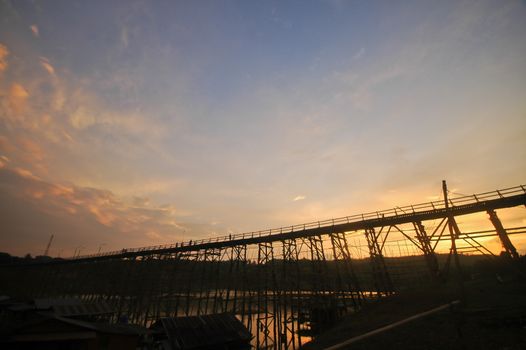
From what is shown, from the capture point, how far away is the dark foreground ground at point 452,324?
738 centimetres

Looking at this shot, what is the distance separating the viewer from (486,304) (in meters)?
10.4

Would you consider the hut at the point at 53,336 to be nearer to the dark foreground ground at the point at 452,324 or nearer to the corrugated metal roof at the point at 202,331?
the corrugated metal roof at the point at 202,331

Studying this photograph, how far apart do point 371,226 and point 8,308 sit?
1413 inches

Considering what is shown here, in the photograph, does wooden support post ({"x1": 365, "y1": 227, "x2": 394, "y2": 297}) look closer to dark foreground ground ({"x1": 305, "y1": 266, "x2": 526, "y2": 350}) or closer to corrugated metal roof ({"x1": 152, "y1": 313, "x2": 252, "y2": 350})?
dark foreground ground ({"x1": 305, "y1": 266, "x2": 526, "y2": 350})

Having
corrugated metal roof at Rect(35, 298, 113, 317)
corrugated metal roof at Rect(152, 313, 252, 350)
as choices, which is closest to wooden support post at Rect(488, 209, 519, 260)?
corrugated metal roof at Rect(152, 313, 252, 350)

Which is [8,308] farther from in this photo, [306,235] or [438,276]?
[438,276]

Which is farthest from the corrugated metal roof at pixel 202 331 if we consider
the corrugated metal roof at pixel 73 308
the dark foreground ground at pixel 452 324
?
the corrugated metal roof at pixel 73 308

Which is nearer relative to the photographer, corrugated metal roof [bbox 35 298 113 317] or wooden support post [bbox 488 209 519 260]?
wooden support post [bbox 488 209 519 260]

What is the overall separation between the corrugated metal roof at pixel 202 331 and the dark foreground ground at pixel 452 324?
7048 mm

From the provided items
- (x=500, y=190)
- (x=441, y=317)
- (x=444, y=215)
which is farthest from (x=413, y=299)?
(x=500, y=190)

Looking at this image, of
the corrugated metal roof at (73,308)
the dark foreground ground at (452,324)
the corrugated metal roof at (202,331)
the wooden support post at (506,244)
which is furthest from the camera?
the corrugated metal roof at (73,308)

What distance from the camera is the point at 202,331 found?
618 inches

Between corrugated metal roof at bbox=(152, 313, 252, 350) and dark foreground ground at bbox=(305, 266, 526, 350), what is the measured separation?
7048mm

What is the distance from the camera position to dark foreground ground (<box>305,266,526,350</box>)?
24.2ft
